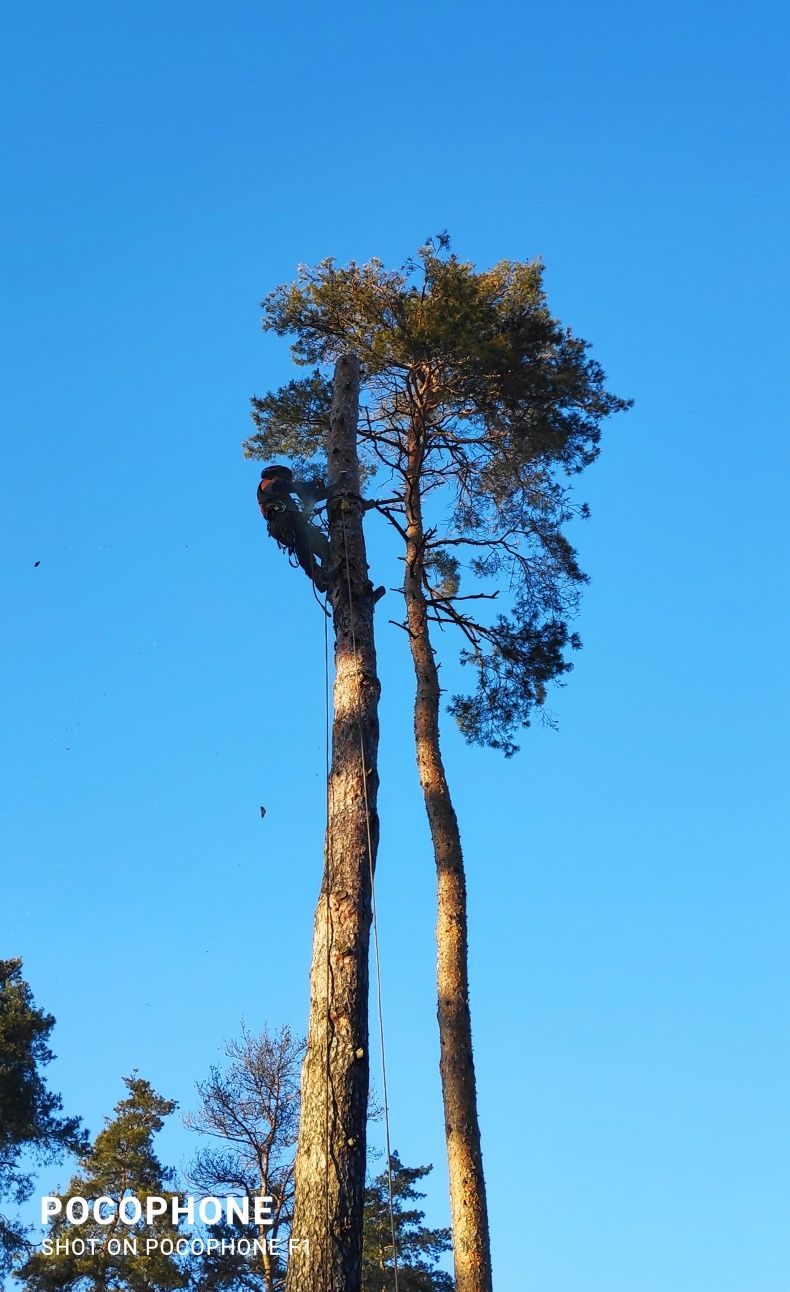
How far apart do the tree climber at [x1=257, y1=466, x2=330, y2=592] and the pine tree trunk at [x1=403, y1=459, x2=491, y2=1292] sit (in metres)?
2.65

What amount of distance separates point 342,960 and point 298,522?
10.6 feet

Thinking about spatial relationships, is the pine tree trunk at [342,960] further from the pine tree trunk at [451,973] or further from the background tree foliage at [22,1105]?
the background tree foliage at [22,1105]

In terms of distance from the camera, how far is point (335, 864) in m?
6.83

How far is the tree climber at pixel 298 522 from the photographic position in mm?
8359

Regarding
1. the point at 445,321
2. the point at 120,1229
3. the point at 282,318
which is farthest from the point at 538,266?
the point at 120,1229

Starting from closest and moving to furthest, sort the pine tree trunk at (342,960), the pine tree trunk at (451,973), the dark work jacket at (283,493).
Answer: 1. the pine tree trunk at (342,960)
2. the pine tree trunk at (451,973)
3. the dark work jacket at (283,493)

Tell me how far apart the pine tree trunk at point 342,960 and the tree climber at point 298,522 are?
15cm

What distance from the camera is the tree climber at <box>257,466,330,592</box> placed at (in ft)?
27.4

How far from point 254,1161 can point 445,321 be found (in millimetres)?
9936

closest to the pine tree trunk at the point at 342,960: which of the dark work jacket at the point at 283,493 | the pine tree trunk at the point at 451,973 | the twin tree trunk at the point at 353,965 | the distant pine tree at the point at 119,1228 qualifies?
the twin tree trunk at the point at 353,965

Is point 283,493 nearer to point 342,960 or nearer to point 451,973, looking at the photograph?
point 342,960

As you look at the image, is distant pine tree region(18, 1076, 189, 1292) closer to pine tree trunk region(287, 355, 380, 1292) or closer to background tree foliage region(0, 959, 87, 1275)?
background tree foliage region(0, 959, 87, 1275)

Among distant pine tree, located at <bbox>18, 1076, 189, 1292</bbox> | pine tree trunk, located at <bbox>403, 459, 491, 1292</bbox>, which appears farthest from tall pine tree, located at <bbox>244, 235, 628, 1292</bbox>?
distant pine tree, located at <bbox>18, 1076, 189, 1292</bbox>

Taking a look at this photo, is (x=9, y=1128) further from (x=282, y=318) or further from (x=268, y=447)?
(x=282, y=318)
